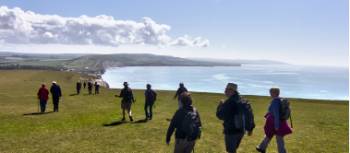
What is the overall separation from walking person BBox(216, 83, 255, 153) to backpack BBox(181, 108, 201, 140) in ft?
3.73

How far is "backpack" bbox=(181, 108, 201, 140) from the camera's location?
10.4m

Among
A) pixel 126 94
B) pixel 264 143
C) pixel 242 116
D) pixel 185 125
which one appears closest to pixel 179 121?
pixel 185 125

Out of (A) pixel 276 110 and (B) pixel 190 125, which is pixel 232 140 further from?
(A) pixel 276 110

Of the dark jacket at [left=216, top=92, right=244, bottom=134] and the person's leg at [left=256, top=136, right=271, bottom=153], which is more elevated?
the dark jacket at [left=216, top=92, right=244, bottom=134]

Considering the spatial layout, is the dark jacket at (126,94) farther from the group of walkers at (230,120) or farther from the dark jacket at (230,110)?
the dark jacket at (230,110)

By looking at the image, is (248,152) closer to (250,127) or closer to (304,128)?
(250,127)

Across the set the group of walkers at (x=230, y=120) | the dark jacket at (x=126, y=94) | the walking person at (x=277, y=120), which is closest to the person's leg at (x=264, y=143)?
the group of walkers at (x=230, y=120)

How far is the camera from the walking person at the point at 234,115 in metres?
11.3

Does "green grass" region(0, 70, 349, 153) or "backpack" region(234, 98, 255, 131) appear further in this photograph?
"green grass" region(0, 70, 349, 153)

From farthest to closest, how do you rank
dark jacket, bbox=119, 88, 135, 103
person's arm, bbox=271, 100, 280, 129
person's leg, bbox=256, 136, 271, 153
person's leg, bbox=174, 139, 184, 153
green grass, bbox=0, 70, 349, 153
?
dark jacket, bbox=119, 88, 135, 103
green grass, bbox=0, 70, 349, 153
person's leg, bbox=256, 136, 271, 153
person's arm, bbox=271, 100, 280, 129
person's leg, bbox=174, 139, 184, 153

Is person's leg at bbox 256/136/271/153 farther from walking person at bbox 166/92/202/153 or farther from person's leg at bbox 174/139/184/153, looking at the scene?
person's leg at bbox 174/139/184/153

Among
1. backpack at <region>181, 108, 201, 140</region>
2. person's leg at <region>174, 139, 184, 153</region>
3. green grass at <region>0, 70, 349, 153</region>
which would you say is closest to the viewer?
backpack at <region>181, 108, 201, 140</region>

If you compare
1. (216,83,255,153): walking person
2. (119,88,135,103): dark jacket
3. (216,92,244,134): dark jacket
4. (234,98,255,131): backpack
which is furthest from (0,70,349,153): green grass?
(234,98,255,131): backpack

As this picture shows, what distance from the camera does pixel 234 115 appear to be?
37.1ft
